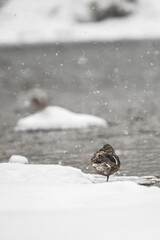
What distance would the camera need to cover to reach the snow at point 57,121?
35.0 ft

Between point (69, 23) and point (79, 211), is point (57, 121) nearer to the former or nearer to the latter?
point (79, 211)

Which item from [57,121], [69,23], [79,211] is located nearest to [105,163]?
[79,211]

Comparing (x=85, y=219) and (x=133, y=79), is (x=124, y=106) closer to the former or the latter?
(x=133, y=79)

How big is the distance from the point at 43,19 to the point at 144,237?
25828 mm

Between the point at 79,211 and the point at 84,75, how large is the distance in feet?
49.5

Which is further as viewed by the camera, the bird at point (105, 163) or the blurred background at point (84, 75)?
the blurred background at point (84, 75)

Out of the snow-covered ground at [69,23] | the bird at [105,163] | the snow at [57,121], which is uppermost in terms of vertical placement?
the snow-covered ground at [69,23]

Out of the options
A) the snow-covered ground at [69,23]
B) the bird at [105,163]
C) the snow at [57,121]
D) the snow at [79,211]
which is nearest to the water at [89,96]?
the snow at [57,121]

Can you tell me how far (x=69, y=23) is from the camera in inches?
1088

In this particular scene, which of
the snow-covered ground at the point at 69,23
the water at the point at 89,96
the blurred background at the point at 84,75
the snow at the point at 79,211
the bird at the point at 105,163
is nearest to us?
the snow at the point at 79,211

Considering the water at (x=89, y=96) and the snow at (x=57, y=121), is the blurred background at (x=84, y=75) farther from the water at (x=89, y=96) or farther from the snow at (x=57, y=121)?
the snow at (x=57, y=121)

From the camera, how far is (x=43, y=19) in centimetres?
2825

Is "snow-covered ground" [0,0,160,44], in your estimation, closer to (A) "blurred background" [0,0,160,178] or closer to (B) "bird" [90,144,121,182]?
(A) "blurred background" [0,0,160,178]

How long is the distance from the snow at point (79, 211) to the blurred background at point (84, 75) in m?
2.65
